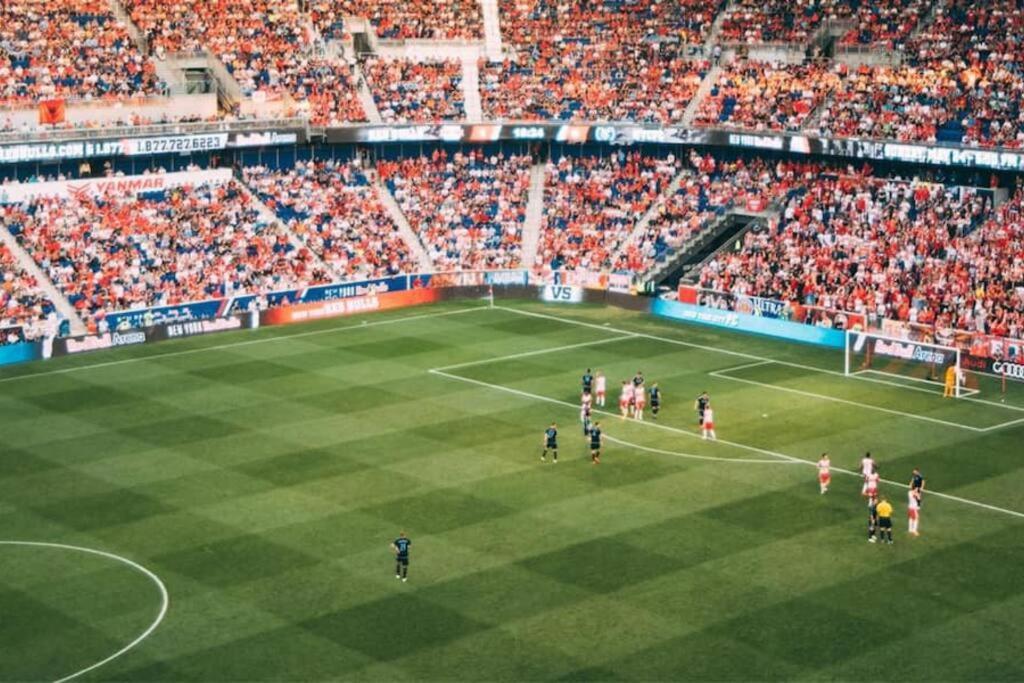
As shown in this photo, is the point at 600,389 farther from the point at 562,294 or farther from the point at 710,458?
the point at 562,294

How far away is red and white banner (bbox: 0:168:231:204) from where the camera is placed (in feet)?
202

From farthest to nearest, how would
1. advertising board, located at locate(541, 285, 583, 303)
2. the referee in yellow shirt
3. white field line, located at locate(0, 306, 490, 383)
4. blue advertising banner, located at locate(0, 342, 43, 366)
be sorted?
advertising board, located at locate(541, 285, 583, 303) → blue advertising banner, located at locate(0, 342, 43, 366) → white field line, located at locate(0, 306, 490, 383) → the referee in yellow shirt

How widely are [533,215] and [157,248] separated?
1901cm

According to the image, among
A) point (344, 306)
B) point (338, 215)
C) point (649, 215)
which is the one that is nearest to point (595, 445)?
point (344, 306)

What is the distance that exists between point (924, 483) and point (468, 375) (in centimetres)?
1845

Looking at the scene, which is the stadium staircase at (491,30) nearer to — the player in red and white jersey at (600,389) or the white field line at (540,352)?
the white field line at (540,352)

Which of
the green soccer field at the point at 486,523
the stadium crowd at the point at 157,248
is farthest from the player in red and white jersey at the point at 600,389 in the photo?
the stadium crowd at the point at 157,248

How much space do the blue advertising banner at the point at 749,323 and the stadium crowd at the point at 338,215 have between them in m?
12.8

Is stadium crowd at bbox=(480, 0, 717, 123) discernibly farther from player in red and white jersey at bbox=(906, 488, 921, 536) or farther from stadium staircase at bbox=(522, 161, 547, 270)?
player in red and white jersey at bbox=(906, 488, 921, 536)

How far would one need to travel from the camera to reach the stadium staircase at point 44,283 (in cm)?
5753

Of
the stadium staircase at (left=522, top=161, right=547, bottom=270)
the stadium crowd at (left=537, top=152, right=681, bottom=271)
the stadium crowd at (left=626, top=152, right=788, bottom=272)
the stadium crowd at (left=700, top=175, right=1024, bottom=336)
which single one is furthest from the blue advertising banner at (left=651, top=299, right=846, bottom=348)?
the stadium staircase at (left=522, top=161, right=547, bottom=270)

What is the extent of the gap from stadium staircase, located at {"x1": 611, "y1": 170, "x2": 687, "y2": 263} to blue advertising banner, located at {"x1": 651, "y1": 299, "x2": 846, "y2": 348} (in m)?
5.29

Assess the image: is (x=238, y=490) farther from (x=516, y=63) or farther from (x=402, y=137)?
(x=516, y=63)

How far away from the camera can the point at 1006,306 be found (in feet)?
177
